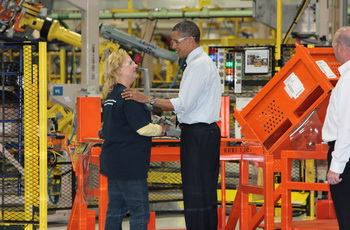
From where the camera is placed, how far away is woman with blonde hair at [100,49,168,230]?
487 cm

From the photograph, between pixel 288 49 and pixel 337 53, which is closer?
pixel 337 53

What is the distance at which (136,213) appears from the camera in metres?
4.92

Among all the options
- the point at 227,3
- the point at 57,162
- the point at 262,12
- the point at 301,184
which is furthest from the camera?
the point at 227,3

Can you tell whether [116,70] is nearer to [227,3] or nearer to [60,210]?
[60,210]

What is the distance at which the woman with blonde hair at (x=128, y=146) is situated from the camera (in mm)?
4867

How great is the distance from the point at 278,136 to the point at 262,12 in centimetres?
575

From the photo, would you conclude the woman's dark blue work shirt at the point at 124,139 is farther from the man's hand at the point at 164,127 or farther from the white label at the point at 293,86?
the white label at the point at 293,86

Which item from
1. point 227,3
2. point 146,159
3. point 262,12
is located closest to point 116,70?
point 146,159

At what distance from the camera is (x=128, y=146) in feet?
16.0

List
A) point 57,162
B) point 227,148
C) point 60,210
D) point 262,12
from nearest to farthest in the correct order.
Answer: point 227,148
point 57,162
point 60,210
point 262,12

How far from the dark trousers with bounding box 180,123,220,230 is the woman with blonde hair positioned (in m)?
0.31

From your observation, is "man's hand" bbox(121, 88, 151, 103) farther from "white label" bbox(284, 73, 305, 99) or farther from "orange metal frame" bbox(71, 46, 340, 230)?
"white label" bbox(284, 73, 305, 99)

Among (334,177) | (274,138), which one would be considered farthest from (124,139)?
(274,138)

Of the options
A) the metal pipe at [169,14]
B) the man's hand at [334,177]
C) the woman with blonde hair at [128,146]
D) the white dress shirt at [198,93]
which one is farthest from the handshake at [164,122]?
the metal pipe at [169,14]
